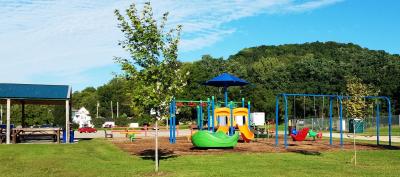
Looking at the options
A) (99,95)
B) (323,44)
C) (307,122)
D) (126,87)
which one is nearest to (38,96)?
(126,87)

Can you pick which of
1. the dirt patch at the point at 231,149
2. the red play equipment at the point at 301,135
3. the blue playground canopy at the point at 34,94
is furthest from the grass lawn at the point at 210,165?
the blue playground canopy at the point at 34,94

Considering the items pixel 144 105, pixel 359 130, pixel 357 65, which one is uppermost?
pixel 357 65

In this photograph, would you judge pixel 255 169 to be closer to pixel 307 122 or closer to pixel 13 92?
pixel 13 92

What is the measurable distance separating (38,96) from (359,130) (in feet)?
106

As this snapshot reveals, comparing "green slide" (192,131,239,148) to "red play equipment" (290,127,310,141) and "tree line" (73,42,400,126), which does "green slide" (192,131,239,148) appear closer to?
"red play equipment" (290,127,310,141)

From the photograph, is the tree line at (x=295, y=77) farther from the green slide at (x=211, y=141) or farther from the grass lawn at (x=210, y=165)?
the grass lawn at (x=210, y=165)

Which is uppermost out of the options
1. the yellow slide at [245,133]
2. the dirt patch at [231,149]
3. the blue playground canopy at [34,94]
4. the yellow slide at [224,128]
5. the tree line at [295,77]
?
the tree line at [295,77]

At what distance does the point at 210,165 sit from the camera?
14.6 metres

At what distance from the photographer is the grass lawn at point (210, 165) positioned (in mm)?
12805

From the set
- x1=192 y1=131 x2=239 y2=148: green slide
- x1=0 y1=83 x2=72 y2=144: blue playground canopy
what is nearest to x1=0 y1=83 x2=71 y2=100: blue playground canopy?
x1=0 y1=83 x2=72 y2=144: blue playground canopy

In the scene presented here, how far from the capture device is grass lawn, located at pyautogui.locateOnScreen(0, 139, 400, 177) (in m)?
12.8

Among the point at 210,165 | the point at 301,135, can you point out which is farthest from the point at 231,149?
the point at 301,135

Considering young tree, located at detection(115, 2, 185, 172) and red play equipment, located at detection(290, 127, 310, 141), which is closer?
young tree, located at detection(115, 2, 185, 172)

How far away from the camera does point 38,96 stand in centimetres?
2731
